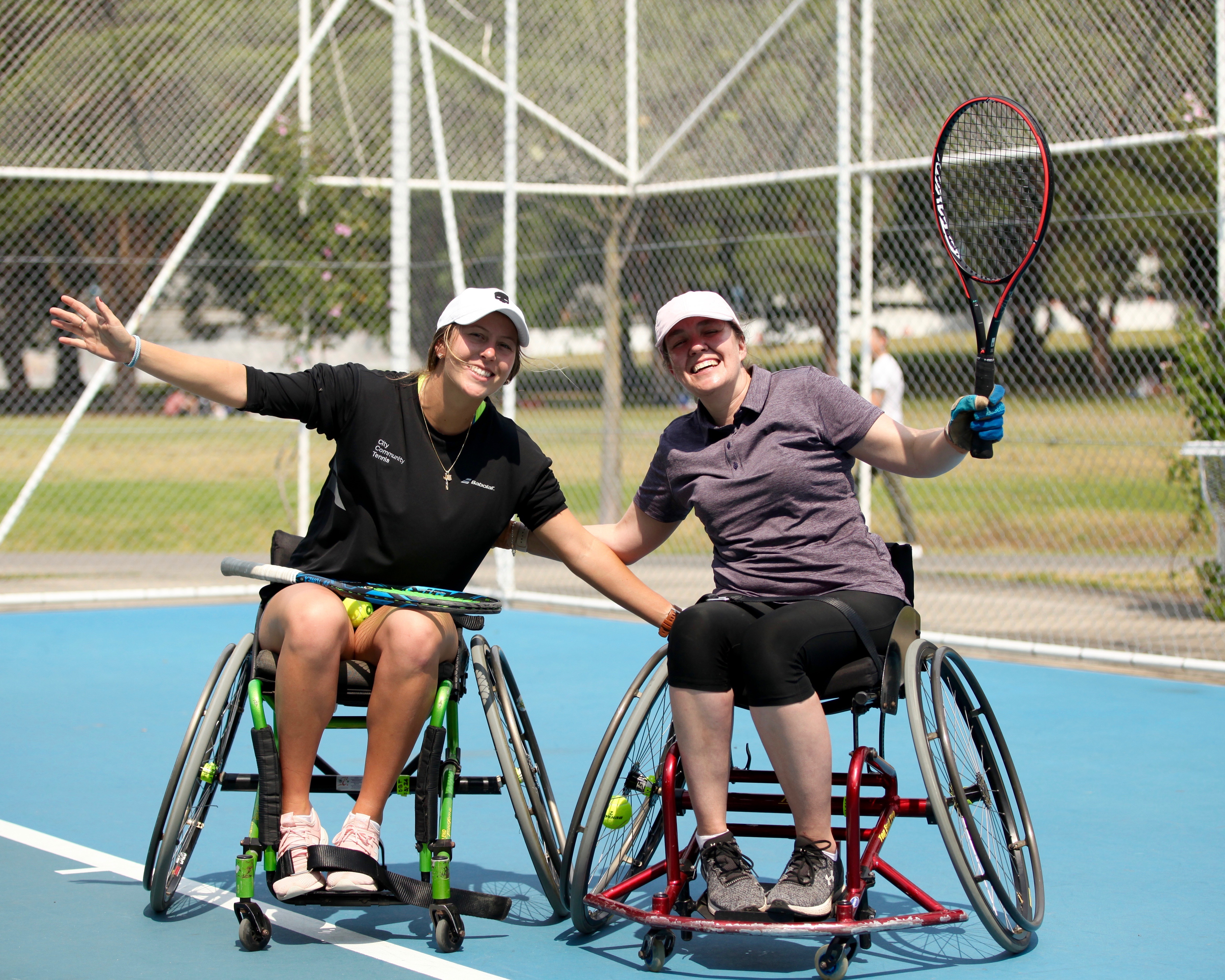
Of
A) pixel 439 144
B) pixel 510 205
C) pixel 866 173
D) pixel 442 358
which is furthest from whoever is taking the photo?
pixel 439 144

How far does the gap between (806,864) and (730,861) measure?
0.53ft

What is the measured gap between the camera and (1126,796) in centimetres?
470

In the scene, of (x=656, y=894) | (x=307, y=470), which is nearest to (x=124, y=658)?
(x=307, y=470)

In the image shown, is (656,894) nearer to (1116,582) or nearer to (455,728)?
(455,728)

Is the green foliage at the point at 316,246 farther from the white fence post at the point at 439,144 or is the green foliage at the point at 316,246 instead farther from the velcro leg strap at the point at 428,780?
the velcro leg strap at the point at 428,780

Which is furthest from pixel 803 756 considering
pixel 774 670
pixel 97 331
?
pixel 97 331

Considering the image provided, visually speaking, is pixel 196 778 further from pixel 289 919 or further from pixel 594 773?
pixel 594 773

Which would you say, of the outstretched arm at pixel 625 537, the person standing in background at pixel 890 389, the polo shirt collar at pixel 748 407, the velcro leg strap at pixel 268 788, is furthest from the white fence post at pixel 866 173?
the velcro leg strap at pixel 268 788

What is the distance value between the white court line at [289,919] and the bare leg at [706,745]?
564 mm

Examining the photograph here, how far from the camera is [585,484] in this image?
9469mm

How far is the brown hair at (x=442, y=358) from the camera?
11.7 feet

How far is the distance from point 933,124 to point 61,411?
10.6 metres

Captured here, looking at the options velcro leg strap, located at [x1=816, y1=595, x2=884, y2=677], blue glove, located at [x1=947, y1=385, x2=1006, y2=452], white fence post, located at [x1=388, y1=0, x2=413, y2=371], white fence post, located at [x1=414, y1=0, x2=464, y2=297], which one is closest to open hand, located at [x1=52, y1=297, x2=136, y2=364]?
velcro leg strap, located at [x1=816, y1=595, x2=884, y2=677]

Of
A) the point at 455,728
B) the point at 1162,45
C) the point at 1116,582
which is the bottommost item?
the point at 455,728
